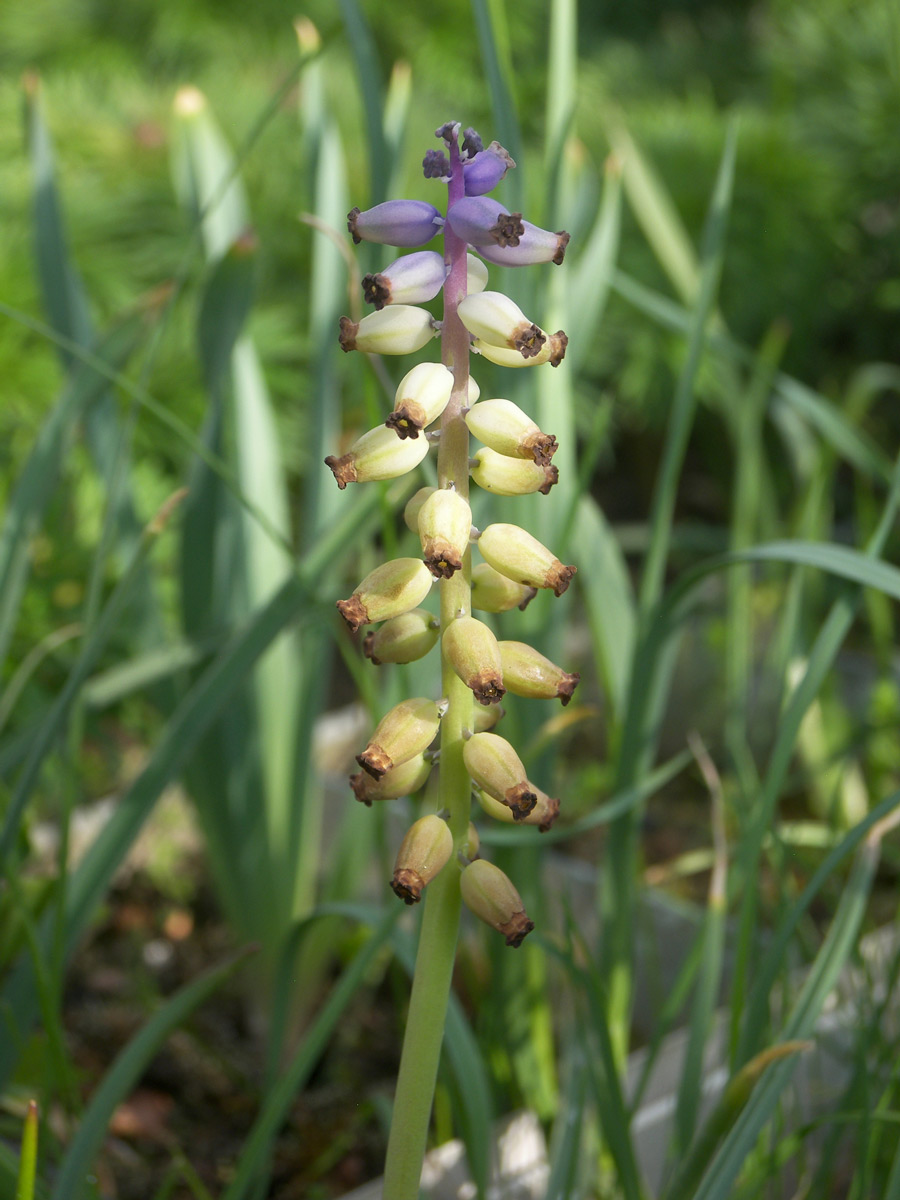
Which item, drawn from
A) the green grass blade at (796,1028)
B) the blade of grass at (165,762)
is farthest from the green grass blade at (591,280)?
the green grass blade at (796,1028)

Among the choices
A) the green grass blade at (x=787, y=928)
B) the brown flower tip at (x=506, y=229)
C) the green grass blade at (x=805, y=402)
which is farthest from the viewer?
the green grass blade at (x=805, y=402)

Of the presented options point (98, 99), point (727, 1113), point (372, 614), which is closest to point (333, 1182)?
point (727, 1113)

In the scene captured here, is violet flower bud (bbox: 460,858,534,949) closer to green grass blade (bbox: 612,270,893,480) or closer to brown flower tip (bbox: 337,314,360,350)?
brown flower tip (bbox: 337,314,360,350)

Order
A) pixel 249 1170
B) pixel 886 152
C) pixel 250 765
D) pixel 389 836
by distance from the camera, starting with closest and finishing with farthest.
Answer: pixel 249 1170 → pixel 250 765 → pixel 389 836 → pixel 886 152

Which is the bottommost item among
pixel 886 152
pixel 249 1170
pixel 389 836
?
pixel 389 836

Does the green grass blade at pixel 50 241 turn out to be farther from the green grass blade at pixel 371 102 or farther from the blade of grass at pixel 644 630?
the blade of grass at pixel 644 630

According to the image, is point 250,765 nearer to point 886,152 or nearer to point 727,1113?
point 727,1113

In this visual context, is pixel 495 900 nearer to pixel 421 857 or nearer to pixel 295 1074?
pixel 421 857
